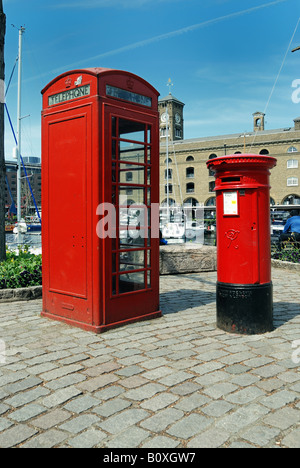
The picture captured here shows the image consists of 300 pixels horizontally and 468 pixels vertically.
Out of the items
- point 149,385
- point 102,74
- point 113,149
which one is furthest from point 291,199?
point 149,385

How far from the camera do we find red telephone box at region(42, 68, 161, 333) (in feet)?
16.4

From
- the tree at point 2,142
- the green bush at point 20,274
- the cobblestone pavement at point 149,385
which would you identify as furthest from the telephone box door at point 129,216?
the tree at point 2,142

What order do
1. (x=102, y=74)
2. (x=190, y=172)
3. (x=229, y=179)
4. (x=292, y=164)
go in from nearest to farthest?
1. (x=102, y=74)
2. (x=229, y=179)
3. (x=292, y=164)
4. (x=190, y=172)

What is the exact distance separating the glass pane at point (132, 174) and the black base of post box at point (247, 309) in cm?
174

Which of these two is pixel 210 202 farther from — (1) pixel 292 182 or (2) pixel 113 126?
(2) pixel 113 126

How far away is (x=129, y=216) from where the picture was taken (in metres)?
5.46

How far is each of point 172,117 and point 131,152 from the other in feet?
253

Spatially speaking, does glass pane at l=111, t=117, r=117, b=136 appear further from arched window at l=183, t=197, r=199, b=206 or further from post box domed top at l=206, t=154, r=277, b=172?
arched window at l=183, t=197, r=199, b=206

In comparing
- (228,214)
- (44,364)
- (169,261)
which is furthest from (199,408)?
(169,261)

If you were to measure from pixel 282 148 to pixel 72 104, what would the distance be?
201 ft

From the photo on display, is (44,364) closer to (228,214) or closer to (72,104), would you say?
(228,214)

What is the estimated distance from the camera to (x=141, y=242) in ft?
18.3

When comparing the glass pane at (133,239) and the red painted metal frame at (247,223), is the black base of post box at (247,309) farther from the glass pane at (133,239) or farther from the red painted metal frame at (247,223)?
the glass pane at (133,239)

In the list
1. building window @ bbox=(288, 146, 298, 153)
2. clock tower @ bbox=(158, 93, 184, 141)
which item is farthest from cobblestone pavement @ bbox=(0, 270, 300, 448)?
clock tower @ bbox=(158, 93, 184, 141)
